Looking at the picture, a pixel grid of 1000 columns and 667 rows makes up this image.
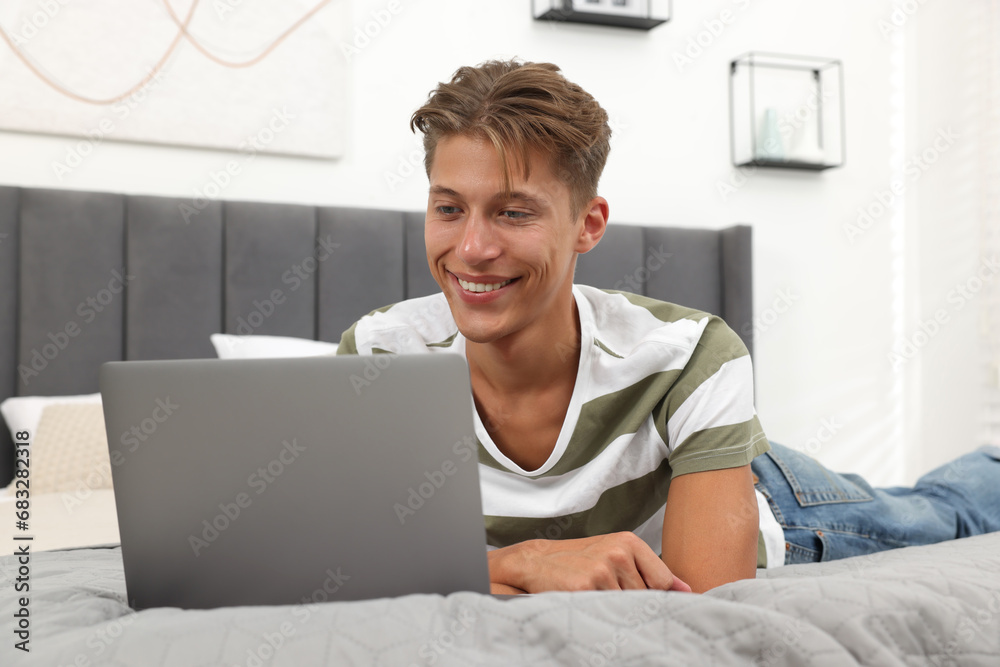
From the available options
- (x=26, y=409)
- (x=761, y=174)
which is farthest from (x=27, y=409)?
(x=761, y=174)

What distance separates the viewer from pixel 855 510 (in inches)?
57.6

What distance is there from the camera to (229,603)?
0.66m

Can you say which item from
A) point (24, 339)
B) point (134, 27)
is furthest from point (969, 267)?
point (24, 339)

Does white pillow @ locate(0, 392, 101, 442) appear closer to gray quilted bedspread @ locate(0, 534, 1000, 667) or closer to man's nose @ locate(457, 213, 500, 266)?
man's nose @ locate(457, 213, 500, 266)

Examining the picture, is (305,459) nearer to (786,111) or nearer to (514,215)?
(514,215)

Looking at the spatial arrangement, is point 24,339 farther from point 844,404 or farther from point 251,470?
point 844,404

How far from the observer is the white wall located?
2.39m

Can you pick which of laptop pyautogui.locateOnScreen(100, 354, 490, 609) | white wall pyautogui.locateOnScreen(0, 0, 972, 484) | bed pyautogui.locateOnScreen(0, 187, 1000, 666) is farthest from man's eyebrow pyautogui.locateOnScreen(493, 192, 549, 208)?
white wall pyautogui.locateOnScreen(0, 0, 972, 484)

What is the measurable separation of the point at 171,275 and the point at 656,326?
4.71ft

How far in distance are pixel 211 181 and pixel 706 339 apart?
160 centimetres

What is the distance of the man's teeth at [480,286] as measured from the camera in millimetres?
1059

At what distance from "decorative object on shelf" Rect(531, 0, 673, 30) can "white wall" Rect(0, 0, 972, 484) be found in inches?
1.7

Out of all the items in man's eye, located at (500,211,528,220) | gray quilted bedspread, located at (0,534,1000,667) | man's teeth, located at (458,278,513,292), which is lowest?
gray quilted bedspread, located at (0,534,1000,667)

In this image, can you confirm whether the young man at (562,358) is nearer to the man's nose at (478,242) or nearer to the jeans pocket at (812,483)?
the man's nose at (478,242)
